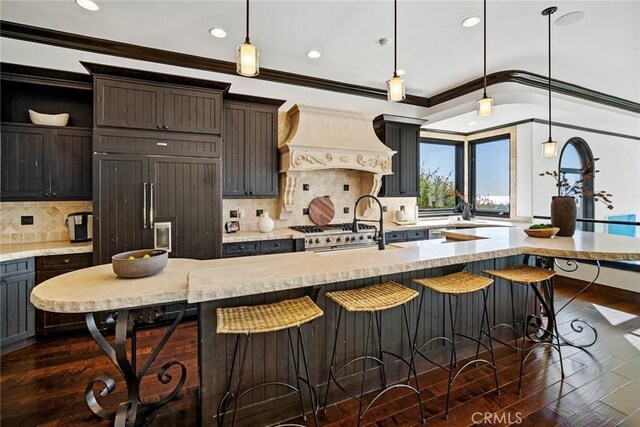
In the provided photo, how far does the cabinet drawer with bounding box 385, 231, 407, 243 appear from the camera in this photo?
4.57 meters

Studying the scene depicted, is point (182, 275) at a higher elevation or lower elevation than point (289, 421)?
higher

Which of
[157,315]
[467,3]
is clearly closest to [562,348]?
[467,3]

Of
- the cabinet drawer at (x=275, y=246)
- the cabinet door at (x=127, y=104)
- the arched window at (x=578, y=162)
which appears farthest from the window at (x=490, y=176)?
the cabinet door at (x=127, y=104)

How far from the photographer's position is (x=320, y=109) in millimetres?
4188

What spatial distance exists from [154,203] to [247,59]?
2.02 m

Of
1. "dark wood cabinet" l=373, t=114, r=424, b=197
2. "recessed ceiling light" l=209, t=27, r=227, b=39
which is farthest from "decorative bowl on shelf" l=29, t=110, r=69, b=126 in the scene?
"dark wood cabinet" l=373, t=114, r=424, b=197

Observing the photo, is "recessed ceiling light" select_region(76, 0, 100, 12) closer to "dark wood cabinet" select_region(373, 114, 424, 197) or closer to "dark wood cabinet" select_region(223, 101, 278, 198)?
"dark wood cabinet" select_region(223, 101, 278, 198)

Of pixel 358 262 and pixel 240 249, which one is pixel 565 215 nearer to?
pixel 358 262

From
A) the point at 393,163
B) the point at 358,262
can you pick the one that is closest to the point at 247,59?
the point at 358,262

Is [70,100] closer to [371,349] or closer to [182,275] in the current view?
[182,275]

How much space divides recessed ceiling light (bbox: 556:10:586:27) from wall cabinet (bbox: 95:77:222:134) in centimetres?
352

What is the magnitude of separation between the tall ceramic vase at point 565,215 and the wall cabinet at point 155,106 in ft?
11.9

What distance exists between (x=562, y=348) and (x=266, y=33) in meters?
4.13

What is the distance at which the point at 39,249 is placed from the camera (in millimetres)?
2801
